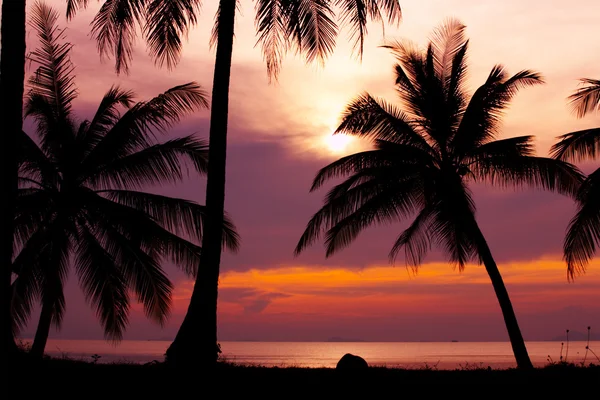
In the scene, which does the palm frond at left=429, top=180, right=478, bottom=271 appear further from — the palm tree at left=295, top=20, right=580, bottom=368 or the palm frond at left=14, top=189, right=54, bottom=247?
the palm frond at left=14, top=189, right=54, bottom=247

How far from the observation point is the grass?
1068 centimetres

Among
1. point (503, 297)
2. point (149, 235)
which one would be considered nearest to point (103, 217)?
point (149, 235)

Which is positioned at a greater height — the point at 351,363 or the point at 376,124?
the point at 376,124

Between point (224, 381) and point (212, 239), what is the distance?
3113 mm

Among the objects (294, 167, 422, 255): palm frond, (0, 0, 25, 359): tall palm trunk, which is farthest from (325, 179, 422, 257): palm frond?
(0, 0, 25, 359): tall palm trunk

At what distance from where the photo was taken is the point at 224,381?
11.5m

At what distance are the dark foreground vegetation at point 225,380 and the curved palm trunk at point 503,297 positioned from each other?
631 centimetres

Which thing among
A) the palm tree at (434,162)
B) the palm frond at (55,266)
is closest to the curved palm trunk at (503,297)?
the palm tree at (434,162)

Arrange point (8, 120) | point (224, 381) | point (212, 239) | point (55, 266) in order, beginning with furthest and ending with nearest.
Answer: point (55, 266) < point (212, 239) < point (224, 381) < point (8, 120)

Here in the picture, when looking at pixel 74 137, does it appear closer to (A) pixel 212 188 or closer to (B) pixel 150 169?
(B) pixel 150 169

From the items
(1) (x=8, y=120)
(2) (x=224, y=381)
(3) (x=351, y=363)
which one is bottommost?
(2) (x=224, y=381)

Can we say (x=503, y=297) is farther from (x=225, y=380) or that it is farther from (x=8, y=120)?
(x=8, y=120)

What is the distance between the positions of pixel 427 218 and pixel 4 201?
1512cm

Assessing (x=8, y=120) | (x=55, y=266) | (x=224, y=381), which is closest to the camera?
(x=8, y=120)
